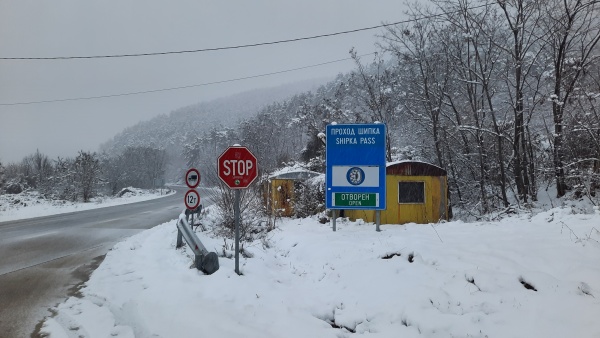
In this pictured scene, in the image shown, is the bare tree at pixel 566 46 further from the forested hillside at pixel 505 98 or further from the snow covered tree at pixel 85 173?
the snow covered tree at pixel 85 173

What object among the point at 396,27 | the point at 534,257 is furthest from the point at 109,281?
the point at 396,27

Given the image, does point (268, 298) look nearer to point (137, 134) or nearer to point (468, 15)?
point (468, 15)

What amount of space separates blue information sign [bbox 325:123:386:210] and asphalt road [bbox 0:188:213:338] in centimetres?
592

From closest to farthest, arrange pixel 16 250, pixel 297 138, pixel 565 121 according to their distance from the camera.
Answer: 1. pixel 16 250
2. pixel 565 121
3. pixel 297 138

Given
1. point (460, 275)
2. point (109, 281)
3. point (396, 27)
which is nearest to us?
point (460, 275)

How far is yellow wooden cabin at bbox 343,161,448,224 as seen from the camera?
13.7m

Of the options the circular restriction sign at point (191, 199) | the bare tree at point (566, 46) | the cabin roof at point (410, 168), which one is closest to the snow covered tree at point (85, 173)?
the circular restriction sign at point (191, 199)

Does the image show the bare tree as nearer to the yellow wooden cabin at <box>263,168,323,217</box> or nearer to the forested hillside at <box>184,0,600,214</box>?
the forested hillside at <box>184,0,600,214</box>

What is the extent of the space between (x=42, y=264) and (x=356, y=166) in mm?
7710

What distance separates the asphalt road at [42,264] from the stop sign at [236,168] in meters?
3.10

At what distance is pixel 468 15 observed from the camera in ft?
52.3

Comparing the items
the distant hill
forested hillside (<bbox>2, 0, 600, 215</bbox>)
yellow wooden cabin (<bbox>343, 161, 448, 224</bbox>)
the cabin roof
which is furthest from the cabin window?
the distant hill

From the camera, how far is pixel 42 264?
8.26 metres

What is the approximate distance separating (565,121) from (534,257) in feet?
35.0
